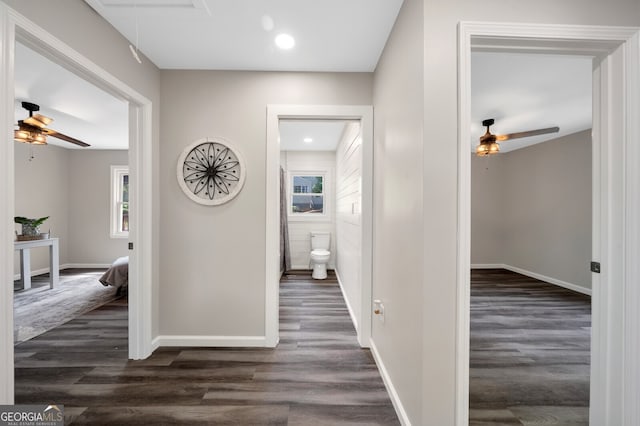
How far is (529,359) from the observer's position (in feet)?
7.38

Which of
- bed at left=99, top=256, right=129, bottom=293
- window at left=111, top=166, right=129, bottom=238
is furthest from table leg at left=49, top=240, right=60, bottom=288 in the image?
window at left=111, top=166, right=129, bottom=238

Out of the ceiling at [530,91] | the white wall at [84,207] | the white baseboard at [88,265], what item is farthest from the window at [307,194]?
the white baseboard at [88,265]

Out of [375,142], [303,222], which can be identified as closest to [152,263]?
[375,142]

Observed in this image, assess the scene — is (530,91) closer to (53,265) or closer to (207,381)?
(207,381)

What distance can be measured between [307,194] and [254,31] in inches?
150

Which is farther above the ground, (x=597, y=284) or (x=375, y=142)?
(x=375, y=142)

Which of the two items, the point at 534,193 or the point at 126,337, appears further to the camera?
the point at 534,193

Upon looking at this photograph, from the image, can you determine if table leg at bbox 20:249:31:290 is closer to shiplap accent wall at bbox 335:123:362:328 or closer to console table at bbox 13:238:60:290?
console table at bbox 13:238:60:290

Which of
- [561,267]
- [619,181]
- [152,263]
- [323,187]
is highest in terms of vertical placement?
[323,187]

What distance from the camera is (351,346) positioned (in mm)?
2410

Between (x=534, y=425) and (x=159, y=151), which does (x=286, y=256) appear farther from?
(x=534, y=425)

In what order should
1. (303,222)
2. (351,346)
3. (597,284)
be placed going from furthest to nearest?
(303,222), (351,346), (597,284)

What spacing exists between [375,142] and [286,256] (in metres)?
3.30

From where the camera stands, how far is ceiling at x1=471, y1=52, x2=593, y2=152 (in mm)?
2311
